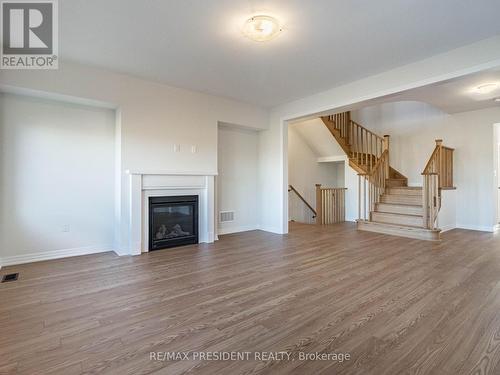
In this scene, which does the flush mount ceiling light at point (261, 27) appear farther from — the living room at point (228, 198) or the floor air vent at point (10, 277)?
the floor air vent at point (10, 277)

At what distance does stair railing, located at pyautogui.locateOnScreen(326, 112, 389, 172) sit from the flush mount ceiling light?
14.8 ft

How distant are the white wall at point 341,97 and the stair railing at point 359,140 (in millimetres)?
2058

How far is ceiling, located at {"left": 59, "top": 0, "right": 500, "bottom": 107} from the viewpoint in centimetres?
237

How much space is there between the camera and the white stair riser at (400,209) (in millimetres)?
5293

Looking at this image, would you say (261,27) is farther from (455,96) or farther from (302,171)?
(302,171)

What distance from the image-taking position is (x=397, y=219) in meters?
5.42

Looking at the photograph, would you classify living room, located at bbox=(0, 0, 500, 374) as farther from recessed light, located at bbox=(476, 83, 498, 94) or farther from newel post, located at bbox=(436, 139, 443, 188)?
newel post, located at bbox=(436, 139, 443, 188)

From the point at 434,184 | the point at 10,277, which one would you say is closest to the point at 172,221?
the point at 10,277

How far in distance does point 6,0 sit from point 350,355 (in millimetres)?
3955

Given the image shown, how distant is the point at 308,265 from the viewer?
3271 millimetres

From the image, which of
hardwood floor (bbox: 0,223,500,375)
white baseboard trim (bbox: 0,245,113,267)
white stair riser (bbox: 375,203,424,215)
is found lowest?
hardwood floor (bbox: 0,223,500,375)

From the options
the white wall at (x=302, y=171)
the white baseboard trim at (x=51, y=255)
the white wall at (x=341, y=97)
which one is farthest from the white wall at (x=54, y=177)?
the white wall at (x=302, y=171)

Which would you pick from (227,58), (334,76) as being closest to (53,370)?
(227,58)

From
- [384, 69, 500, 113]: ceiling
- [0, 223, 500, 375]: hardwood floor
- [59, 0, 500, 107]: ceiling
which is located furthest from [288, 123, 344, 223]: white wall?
[0, 223, 500, 375]: hardwood floor
